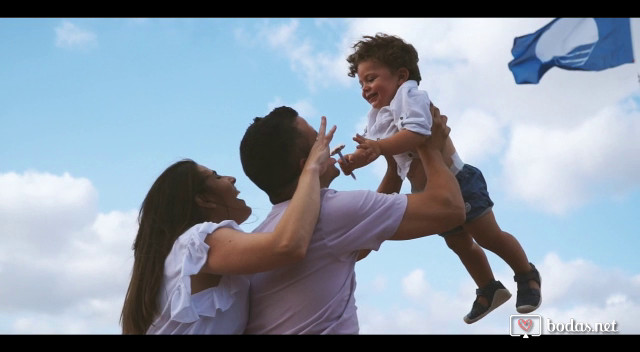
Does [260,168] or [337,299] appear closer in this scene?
[337,299]

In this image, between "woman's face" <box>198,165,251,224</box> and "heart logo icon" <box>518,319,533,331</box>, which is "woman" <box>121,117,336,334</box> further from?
"heart logo icon" <box>518,319,533,331</box>

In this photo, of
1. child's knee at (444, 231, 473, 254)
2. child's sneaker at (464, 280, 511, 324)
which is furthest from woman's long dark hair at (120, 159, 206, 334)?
child's sneaker at (464, 280, 511, 324)

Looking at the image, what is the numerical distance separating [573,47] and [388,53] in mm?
1525

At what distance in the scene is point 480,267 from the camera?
6148 mm

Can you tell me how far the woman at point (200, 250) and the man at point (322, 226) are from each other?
169mm

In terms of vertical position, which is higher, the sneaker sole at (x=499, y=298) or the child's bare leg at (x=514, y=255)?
the child's bare leg at (x=514, y=255)

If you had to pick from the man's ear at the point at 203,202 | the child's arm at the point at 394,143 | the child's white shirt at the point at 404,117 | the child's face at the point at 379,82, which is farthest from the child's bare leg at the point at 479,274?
the man's ear at the point at 203,202

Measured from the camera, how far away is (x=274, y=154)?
4535 mm

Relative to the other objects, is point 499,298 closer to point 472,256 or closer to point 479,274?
point 479,274

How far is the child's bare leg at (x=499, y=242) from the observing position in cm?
589

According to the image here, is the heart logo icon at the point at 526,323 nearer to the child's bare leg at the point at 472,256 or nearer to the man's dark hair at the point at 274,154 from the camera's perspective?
the child's bare leg at the point at 472,256
